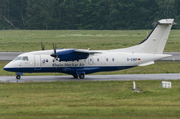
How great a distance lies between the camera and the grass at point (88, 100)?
1620 centimetres

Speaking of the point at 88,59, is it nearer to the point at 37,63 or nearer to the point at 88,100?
the point at 37,63

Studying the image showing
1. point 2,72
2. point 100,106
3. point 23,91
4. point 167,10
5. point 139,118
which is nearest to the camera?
point 139,118

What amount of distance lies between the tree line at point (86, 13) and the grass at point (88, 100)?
95.1 metres

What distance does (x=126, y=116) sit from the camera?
15703 mm

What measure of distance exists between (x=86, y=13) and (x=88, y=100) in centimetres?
10642

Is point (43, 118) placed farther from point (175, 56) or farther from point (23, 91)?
point (175, 56)

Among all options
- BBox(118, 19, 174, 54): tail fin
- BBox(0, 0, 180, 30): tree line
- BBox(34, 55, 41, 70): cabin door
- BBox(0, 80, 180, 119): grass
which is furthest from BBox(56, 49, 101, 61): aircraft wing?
BBox(0, 0, 180, 30): tree line

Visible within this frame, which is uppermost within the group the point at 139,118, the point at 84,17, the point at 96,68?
the point at 84,17

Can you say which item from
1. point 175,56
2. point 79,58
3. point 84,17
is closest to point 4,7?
point 84,17

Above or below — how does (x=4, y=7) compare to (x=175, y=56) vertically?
above

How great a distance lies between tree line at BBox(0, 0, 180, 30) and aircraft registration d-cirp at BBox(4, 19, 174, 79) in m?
88.1

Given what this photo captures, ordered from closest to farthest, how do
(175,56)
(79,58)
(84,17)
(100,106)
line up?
(100,106) < (79,58) < (175,56) < (84,17)

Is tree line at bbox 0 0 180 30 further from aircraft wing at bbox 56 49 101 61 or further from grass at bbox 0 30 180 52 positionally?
aircraft wing at bbox 56 49 101 61

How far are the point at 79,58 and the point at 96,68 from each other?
7.00 feet
